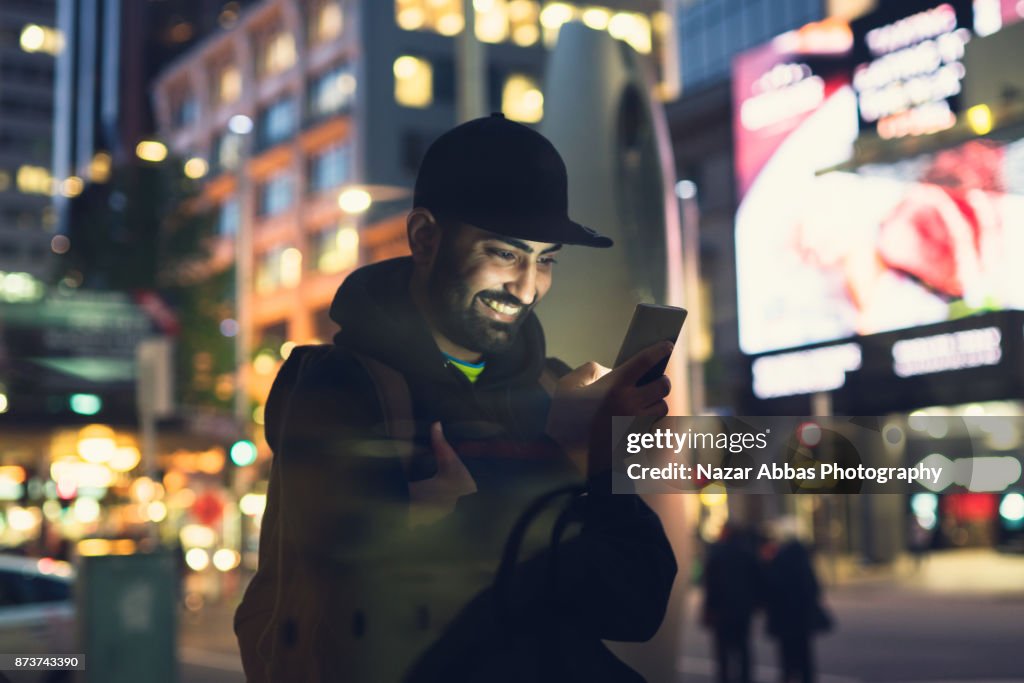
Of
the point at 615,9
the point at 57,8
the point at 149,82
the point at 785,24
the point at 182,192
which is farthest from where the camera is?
the point at 57,8

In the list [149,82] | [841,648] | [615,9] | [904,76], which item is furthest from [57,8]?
[615,9]

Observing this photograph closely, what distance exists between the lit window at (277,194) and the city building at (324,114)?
0.28 feet

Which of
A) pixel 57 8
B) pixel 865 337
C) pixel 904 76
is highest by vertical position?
pixel 57 8

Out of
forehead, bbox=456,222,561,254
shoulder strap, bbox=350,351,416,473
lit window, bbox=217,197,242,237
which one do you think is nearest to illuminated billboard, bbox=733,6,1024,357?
lit window, bbox=217,197,242,237

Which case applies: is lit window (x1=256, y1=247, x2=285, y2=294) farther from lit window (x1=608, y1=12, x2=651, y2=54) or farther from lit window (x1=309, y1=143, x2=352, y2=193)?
lit window (x1=608, y1=12, x2=651, y2=54)

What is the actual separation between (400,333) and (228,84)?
184ft

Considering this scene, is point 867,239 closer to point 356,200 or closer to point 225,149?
point 356,200

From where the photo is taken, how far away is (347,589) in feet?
9.31

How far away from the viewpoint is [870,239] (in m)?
32.7

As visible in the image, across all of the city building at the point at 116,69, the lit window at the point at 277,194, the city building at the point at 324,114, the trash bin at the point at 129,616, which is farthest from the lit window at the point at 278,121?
the trash bin at the point at 129,616

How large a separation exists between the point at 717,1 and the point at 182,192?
21.8 meters

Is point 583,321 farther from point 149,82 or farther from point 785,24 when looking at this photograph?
point 149,82

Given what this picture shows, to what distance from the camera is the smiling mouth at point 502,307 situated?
2.97 meters

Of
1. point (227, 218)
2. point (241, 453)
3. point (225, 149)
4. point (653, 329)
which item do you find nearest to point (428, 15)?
point (653, 329)
